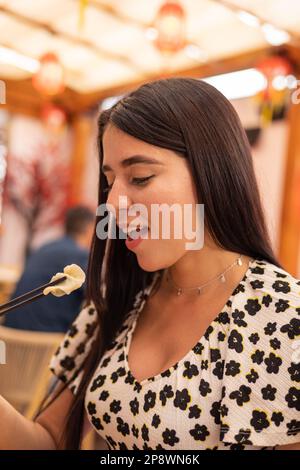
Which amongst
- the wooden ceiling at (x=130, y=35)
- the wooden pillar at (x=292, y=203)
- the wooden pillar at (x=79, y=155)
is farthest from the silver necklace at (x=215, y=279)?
the wooden pillar at (x=79, y=155)

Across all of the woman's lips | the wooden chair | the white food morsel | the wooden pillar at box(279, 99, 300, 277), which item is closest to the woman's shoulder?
the woman's lips

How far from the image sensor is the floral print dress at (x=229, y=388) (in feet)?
3.49

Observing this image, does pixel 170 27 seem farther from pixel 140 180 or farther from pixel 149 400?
pixel 149 400

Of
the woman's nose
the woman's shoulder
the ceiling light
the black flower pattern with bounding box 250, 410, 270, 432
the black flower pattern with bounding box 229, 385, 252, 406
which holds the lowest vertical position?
the black flower pattern with bounding box 250, 410, 270, 432

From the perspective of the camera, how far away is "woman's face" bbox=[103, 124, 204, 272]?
113cm

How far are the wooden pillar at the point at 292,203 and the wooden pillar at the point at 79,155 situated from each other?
405 centimetres

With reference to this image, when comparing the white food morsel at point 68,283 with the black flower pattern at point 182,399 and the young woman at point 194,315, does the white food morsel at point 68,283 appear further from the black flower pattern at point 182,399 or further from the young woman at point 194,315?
the black flower pattern at point 182,399

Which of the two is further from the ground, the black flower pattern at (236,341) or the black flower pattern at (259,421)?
the black flower pattern at (236,341)

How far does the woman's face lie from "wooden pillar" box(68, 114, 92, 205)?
8.03 m

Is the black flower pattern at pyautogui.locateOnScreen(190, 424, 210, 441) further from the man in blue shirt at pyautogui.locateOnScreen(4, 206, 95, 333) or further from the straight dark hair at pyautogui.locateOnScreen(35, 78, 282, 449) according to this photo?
the man in blue shirt at pyautogui.locateOnScreen(4, 206, 95, 333)

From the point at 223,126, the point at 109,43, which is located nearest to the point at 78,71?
the point at 109,43

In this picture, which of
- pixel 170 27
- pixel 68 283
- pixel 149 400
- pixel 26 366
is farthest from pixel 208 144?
pixel 170 27

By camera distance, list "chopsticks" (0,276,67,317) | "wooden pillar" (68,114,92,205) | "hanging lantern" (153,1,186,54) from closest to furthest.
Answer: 1. "chopsticks" (0,276,67,317)
2. "hanging lantern" (153,1,186,54)
3. "wooden pillar" (68,114,92,205)
